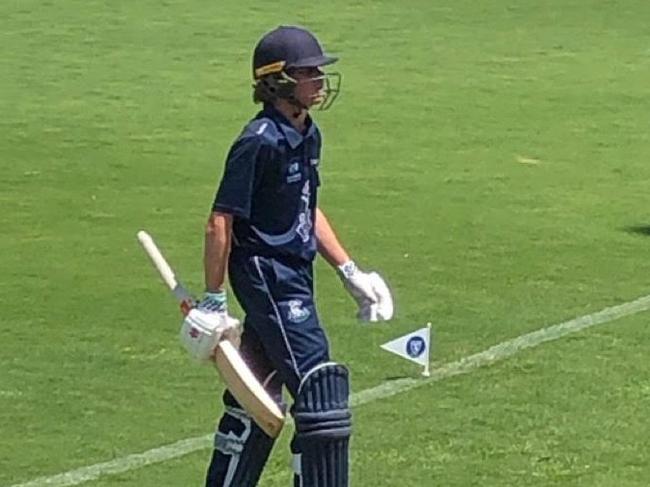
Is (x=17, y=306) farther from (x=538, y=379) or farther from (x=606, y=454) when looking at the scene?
(x=606, y=454)

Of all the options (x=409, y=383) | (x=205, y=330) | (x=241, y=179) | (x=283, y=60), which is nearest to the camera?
(x=205, y=330)

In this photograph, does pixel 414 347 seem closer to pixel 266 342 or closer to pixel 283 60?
pixel 266 342

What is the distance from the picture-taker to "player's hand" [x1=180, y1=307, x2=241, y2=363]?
6.01 metres

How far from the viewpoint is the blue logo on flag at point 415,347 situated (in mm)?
8617

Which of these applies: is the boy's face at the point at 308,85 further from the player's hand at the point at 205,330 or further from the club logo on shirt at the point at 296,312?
the player's hand at the point at 205,330

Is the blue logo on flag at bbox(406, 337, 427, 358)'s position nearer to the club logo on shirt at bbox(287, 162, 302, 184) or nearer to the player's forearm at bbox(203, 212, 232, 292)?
the club logo on shirt at bbox(287, 162, 302, 184)

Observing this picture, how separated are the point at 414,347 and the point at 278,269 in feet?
8.21

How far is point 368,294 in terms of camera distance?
6602mm

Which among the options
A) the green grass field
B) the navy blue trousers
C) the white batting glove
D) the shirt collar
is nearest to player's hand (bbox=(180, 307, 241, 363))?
the white batting glove

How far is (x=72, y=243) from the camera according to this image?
38.8 ft

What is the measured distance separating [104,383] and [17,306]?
1.71 metres

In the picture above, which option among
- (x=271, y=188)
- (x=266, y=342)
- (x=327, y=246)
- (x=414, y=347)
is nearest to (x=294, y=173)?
(x=271, y=188)

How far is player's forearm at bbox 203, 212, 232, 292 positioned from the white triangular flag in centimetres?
260

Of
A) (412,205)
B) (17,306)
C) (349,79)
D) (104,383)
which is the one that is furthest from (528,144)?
(104,383)
